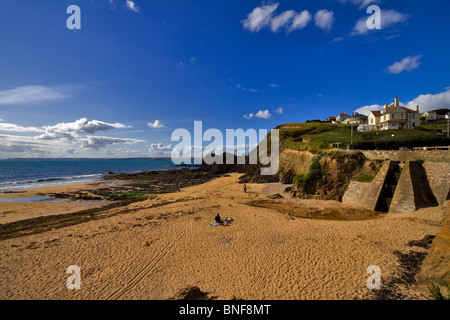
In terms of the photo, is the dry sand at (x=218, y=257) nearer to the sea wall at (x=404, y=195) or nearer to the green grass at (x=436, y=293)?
the green grass at (x=436, y=293)

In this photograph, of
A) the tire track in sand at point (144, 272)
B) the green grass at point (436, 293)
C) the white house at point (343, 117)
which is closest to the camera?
the green grass at point (436, 293)

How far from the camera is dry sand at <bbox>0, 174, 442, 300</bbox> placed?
7934 mm

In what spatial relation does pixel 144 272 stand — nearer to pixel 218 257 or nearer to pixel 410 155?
pixel 218 257

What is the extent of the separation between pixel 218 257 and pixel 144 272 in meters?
3.81

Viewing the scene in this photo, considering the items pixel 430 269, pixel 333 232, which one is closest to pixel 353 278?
pixel 430 269

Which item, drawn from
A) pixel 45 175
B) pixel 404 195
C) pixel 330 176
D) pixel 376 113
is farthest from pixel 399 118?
pixel 45 175

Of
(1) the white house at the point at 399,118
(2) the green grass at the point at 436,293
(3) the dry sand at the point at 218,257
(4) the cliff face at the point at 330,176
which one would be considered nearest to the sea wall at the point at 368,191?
(4) the cliff face at the point at 330,176

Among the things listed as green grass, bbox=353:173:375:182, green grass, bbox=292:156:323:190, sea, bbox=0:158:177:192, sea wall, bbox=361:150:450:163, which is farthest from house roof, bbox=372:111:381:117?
sea, bbox=0:158:177:192

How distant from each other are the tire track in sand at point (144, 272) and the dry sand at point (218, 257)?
0.15 ft

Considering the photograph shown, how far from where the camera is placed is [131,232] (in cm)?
1419

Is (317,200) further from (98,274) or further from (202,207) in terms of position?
(98,274)

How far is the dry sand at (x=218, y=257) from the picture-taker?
312 inches

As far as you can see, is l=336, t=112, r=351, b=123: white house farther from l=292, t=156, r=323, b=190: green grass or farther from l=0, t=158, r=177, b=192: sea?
l=0, t=158, r=177, b=192: sea

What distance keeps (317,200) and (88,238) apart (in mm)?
22081
